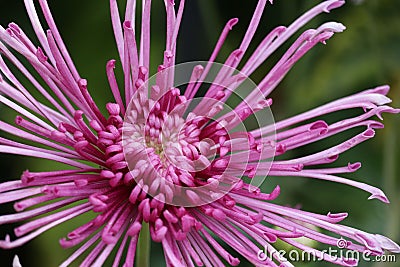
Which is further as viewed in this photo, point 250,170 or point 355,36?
point 355,36

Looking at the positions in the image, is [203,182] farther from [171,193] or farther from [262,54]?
[262,54]

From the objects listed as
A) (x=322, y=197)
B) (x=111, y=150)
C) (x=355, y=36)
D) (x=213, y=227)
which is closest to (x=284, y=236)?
(x=213, y=227)

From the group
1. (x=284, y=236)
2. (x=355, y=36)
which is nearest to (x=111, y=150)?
(x=284, y=236)

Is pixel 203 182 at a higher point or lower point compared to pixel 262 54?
lower

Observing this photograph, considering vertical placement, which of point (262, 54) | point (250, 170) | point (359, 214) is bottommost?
point (359, 214)

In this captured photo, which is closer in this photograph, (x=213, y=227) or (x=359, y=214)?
(x=213, y=227)

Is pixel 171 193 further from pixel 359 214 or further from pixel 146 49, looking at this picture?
pixel 359 214
